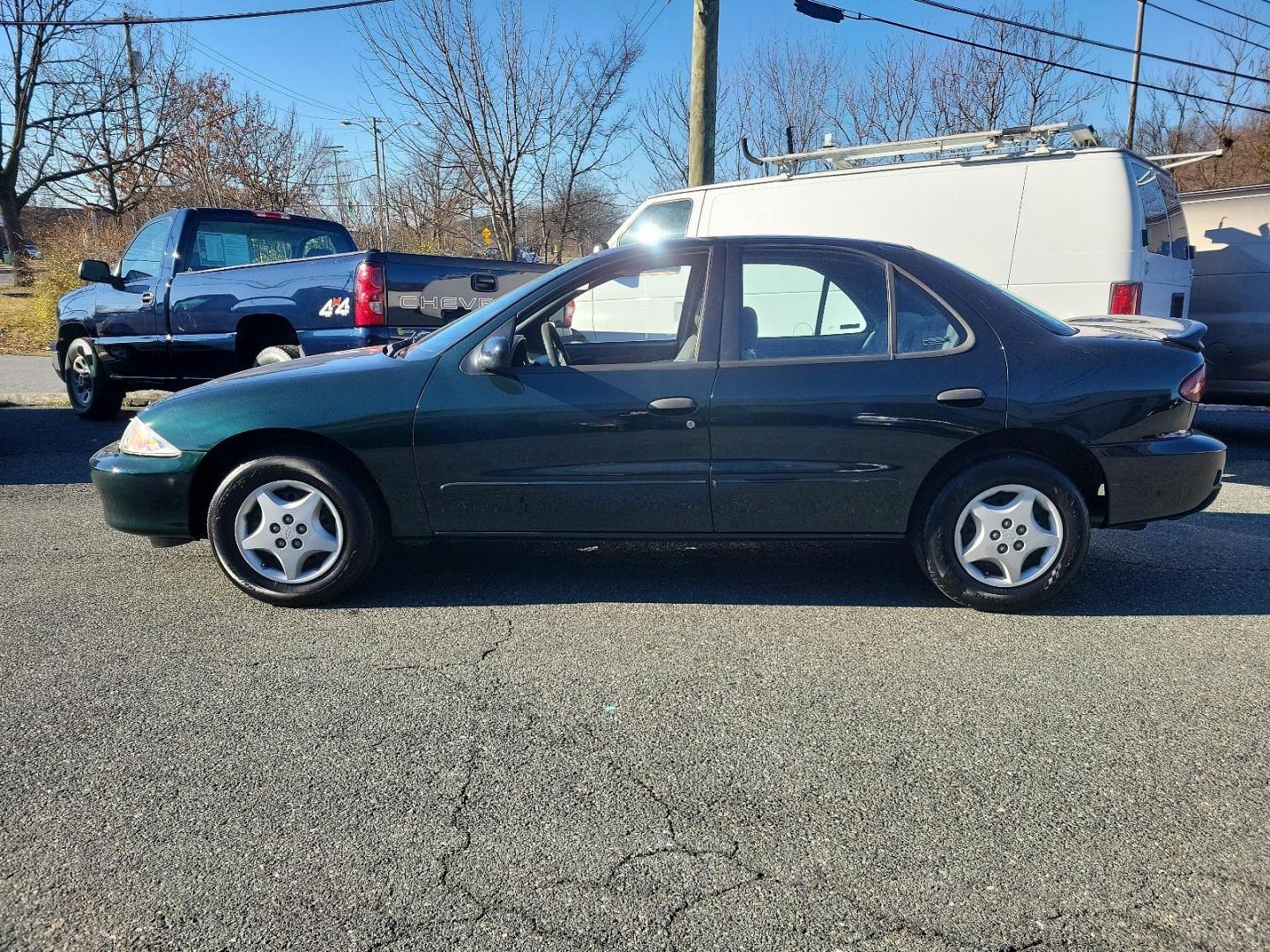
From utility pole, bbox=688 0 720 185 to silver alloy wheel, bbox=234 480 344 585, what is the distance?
8.03m

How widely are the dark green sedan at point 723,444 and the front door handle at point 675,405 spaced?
0.03 feet

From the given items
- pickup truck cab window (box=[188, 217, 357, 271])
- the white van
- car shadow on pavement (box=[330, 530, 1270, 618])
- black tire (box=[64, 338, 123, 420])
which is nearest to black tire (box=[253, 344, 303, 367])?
pickup truck cab window (box=[188, 217, 357, 271])

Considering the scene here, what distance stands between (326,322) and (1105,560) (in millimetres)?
5627

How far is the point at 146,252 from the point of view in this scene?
28.6ft

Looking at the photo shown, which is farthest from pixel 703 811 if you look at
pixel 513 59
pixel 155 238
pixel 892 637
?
pixel 513 59

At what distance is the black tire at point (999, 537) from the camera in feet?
12.6

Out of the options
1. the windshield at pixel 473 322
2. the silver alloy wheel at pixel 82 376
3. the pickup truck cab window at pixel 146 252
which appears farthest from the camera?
the silver alloy wheel at pixel 82 376

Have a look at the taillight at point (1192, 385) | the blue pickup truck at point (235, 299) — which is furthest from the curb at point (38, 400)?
the taillight at point (1192, 385)

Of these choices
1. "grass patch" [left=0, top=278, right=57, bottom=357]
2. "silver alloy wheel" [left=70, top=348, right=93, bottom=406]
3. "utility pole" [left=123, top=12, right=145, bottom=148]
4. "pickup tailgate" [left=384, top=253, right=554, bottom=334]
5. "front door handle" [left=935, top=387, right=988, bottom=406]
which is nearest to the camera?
"front door handle" [left=935, top=387, right=988, bottom=406]

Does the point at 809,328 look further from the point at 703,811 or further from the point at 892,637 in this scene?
the point at 703,811

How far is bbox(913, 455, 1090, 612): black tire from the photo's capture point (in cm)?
385

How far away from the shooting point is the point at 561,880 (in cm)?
217

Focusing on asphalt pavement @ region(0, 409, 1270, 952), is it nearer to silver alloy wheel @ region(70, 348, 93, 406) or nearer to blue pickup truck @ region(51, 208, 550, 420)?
blue pickup truck @ region(51, 208, 550, 420)

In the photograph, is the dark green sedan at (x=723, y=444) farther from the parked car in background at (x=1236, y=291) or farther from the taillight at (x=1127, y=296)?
the parked car in background at (x=1236, y=291)
